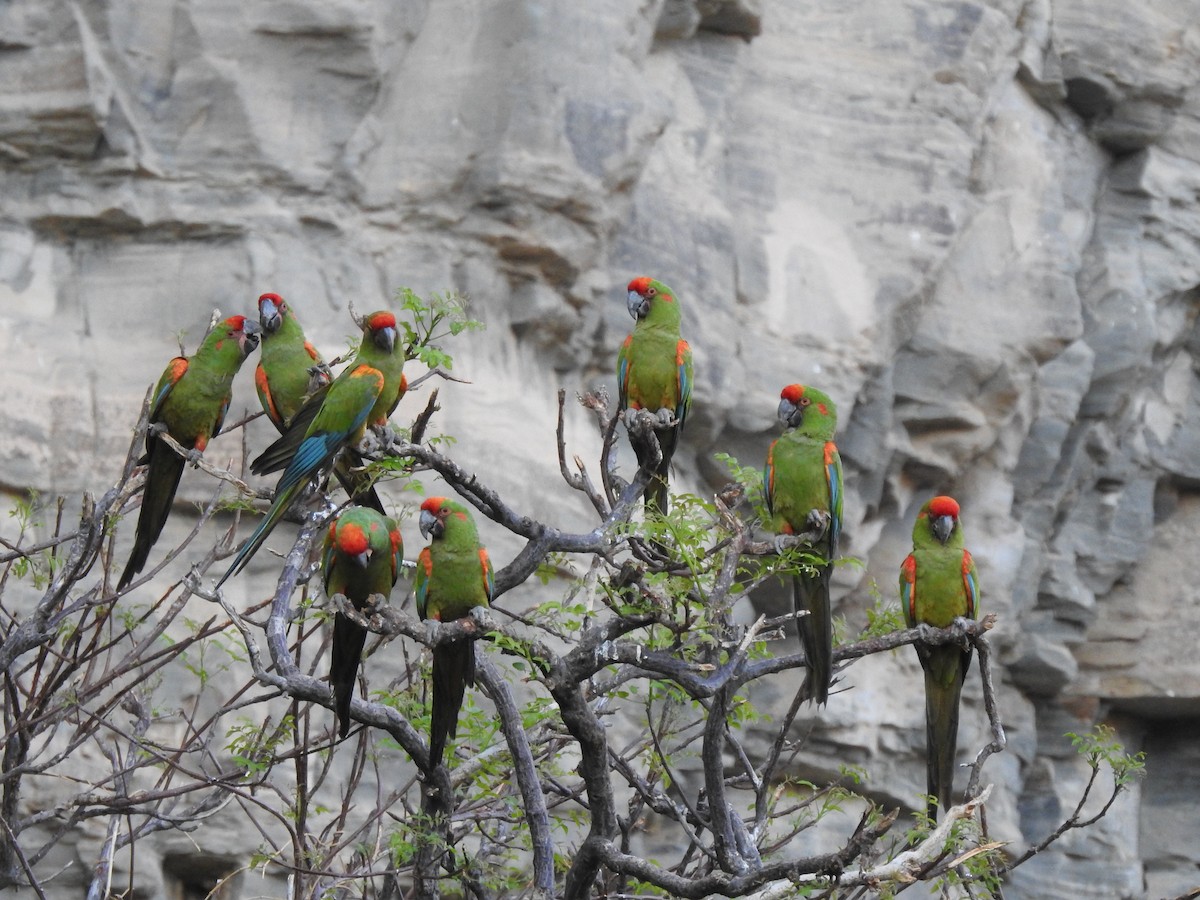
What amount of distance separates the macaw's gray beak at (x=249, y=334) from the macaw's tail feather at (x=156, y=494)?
38cm

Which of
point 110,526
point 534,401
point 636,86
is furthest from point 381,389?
point 636,86

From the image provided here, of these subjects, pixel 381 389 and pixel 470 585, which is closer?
pixel 470 585

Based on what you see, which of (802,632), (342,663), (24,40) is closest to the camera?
(342,663)

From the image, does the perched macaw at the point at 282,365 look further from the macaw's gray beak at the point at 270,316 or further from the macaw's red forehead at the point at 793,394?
the macaw's red forehead at the point at 793,394

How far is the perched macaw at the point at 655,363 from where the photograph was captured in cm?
449

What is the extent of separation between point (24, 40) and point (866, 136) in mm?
4979

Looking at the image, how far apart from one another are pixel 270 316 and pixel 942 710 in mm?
2274

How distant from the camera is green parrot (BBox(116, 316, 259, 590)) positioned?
13.9 feet

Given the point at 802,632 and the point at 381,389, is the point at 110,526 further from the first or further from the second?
the point at 802,632

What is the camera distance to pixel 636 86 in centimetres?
811

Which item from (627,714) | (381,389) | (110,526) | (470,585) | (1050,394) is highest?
(381,389)

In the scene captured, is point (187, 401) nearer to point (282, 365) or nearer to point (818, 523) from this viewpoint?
point (282, 365)

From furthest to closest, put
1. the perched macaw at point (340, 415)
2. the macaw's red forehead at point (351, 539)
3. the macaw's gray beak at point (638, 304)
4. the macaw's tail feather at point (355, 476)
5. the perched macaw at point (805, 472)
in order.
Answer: the macaw's gray beak at point (638, 304), the perched macaw at point (805, 472), the macaw's tail feather at point (355, 476), the perched macaw at point (340, 415), the macaw's red forehead at point (351, 539)

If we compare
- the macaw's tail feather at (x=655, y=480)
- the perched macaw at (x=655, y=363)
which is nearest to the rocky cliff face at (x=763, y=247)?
the perched macaw at (x=655, y=363)
